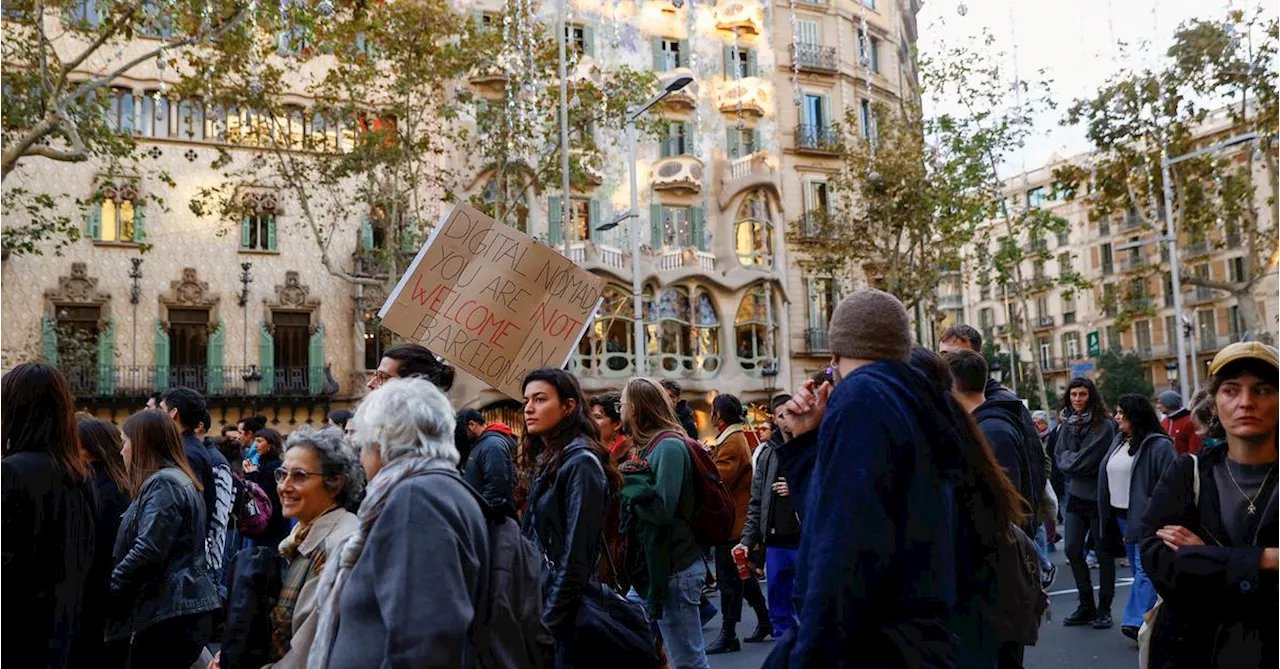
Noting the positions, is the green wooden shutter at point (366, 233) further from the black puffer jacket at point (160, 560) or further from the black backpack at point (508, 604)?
the black backpack at point (508, 604)

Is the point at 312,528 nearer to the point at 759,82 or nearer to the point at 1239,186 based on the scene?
the point at 1239,186

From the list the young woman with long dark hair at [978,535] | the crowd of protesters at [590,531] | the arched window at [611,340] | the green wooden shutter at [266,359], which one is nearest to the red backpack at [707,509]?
the crowd of protesters at [590,531]

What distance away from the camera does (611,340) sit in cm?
3441

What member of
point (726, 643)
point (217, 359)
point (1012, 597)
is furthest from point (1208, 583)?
point (217, 359)

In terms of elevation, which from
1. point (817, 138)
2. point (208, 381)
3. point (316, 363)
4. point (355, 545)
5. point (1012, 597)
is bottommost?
point (1012, 597)

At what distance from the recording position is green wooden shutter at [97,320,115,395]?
30.8 meters

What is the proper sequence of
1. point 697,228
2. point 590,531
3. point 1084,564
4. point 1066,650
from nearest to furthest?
1. point 590,531
2. point 1066,650
3. point 1084,564
4. point 697,228

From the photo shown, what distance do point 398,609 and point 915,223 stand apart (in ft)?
98.4

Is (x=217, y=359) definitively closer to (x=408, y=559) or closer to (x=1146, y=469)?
(x=1146, y=469)

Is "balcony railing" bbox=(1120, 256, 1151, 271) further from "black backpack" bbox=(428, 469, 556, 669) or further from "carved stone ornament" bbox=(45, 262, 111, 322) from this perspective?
"black backpack" bbox=(428, 469, 556, 669)

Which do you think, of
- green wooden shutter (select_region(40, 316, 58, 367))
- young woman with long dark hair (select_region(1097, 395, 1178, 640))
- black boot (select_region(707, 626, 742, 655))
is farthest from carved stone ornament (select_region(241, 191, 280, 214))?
young woman with long dark hair (select_region(1097, 395, 1178, 640))

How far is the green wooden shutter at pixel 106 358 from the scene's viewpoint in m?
30.8

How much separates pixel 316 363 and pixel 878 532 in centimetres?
3193

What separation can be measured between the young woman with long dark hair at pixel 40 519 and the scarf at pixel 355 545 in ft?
6.42
